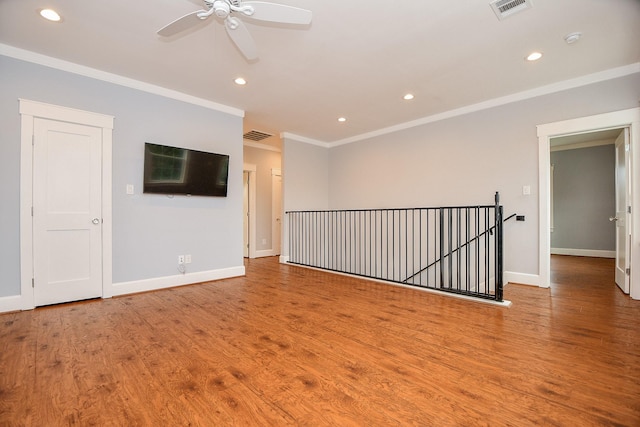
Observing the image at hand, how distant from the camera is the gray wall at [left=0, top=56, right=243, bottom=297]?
113 inches

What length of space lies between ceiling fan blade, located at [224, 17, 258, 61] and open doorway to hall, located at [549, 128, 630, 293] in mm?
6697

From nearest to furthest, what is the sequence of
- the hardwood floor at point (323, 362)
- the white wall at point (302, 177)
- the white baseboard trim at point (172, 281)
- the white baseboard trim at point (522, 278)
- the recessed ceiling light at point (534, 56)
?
1. the hardwood floor at point (323, 362)
2. the recessed ceiling light at point (534, 56)
3. the white baseboard trim at point (172, 281)
4. the white baseboard trim at point (522, 278)
5. the white wall at point (302, 177)

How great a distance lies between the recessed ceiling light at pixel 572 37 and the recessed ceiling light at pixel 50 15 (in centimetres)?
454

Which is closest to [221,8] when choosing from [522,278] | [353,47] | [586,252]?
[353,47]

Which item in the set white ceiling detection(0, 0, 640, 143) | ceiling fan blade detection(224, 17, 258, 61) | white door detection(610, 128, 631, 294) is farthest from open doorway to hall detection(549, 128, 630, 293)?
ceiling fan blade detection(224, 17, 258, 61)

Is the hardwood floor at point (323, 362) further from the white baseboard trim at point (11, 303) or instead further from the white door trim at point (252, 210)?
the white door trim at point (252, 210)

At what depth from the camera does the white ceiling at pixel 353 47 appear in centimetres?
234

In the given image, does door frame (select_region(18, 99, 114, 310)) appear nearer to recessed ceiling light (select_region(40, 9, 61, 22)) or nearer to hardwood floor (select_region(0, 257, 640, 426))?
hardwood floor (select_region(0, 257, 640, 426))

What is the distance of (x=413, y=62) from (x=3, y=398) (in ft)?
13.6

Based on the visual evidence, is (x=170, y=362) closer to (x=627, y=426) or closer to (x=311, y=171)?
(x=627, y=426)

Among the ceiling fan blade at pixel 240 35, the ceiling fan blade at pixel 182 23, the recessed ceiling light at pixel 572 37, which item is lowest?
the ceiling fan blade at pixel 240 35

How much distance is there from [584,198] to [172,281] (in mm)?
8822

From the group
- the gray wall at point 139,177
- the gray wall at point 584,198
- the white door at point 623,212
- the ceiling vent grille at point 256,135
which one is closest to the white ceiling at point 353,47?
the gray wall at point 139,177

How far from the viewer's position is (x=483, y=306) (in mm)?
3035
